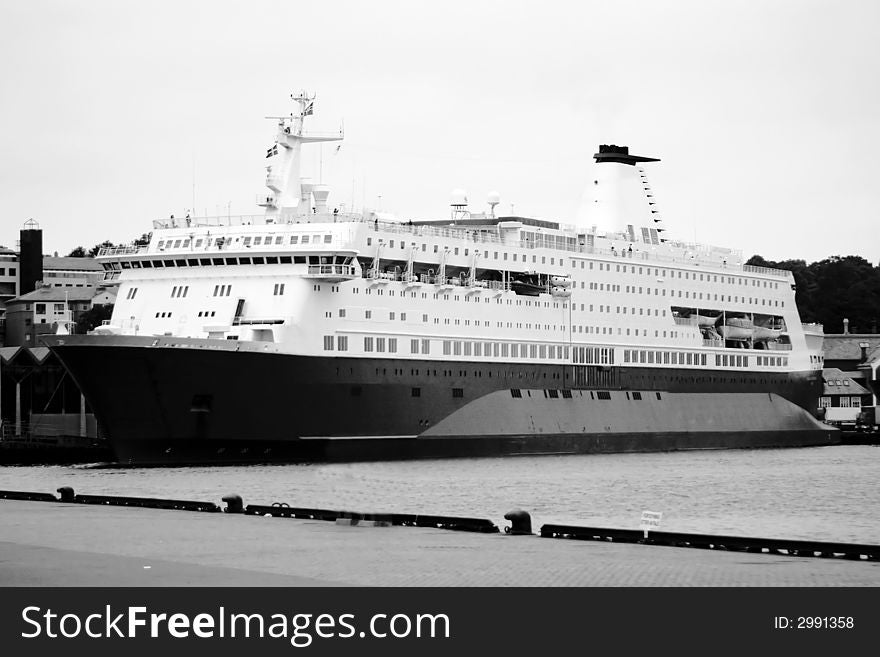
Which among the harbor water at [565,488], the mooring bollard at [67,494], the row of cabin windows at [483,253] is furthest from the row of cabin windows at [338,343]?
the mooring bollard at [67,494]

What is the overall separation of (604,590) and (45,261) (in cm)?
10611

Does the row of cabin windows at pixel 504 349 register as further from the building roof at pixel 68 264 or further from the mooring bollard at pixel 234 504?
the building roof at pixel 68 264

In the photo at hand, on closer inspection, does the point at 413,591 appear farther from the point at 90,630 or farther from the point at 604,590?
the point at 90,630

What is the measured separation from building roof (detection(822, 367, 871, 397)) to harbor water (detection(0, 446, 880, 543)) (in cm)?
4113

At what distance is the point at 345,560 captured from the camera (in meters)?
18.8

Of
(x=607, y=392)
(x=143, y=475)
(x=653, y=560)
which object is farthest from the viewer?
(x=607, y=392)

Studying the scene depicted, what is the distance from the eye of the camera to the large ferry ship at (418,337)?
144 feet

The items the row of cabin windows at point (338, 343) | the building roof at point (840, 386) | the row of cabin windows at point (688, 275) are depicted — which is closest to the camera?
the row of cabin windows at point (338, 343)

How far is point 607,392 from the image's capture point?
5816cm

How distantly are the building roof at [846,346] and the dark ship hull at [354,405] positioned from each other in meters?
36.1

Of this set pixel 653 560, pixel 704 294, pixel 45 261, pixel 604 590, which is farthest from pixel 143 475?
pixel 45 261

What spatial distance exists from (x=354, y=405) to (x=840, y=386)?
175ft

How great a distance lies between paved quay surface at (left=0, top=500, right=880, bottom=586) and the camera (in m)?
16.7

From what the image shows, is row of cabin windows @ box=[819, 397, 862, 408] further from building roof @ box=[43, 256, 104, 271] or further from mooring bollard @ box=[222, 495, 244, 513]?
mooring bollard @ box=[222, 495, 244, 513]
